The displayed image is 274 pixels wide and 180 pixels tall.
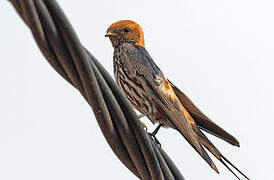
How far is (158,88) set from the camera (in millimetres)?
5680

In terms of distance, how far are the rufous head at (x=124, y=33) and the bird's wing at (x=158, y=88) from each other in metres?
0.31

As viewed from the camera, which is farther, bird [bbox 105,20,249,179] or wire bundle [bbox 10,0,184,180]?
bird [bbox 105,20,249,179]

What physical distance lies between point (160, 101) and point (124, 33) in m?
1.67

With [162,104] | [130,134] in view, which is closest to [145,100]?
[162,104]

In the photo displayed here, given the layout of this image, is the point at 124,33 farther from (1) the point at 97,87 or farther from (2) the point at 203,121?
(1) the point at 97,87

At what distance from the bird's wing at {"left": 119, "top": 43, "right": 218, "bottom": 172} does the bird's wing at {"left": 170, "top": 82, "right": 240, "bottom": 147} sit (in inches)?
6.3

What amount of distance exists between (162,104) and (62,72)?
299cm

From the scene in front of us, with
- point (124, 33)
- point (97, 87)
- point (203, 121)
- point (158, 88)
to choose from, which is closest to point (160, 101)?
point (158, 88)

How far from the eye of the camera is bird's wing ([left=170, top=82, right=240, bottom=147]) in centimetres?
500

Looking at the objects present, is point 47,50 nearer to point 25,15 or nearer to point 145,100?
point 25,15

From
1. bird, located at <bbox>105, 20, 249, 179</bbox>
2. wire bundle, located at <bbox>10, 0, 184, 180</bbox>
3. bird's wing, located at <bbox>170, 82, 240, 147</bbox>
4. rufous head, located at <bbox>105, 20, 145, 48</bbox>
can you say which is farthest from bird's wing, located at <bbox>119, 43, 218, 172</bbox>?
wire bundle, located at <bbox>10, 0, 184, 180</bbox>

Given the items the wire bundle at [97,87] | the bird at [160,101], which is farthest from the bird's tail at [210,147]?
the wire bundle at [97,87]

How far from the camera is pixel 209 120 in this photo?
5309 millimetres

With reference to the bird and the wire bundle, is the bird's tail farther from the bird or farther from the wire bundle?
the wire bundle
